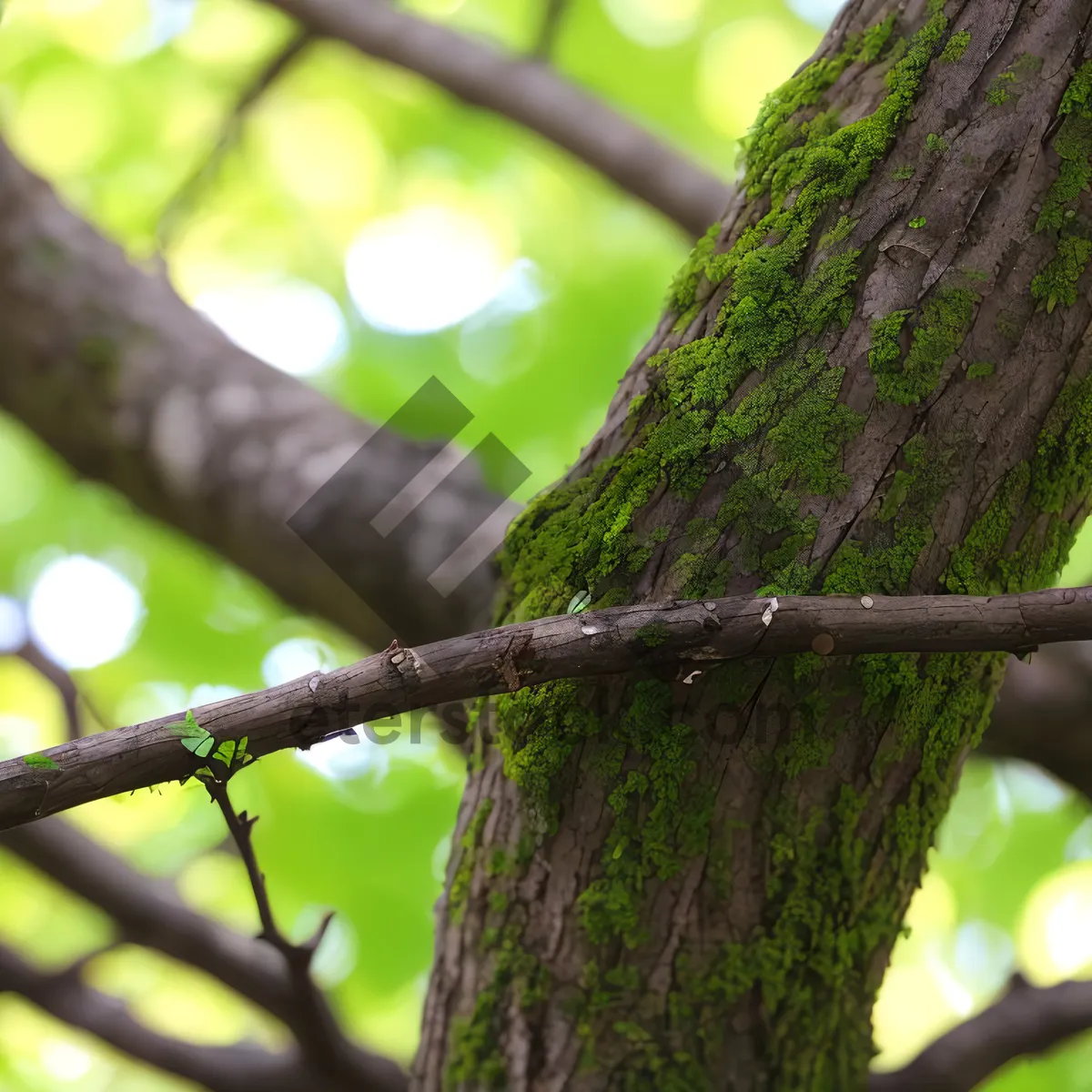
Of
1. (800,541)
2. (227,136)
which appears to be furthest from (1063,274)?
(227,136)

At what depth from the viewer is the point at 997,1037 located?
1.98 m

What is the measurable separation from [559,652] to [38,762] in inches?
21.3

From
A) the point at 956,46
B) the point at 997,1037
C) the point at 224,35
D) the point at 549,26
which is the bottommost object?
the point at 997,1037

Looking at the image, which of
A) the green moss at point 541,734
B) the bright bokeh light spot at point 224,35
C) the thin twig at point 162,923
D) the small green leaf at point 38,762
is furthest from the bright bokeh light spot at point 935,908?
the bright bokeh light spot at point 224,35

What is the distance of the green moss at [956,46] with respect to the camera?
1246mm

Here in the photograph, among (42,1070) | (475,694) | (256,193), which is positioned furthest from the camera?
(256,193)

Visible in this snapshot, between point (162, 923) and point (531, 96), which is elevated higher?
point (531, 96)

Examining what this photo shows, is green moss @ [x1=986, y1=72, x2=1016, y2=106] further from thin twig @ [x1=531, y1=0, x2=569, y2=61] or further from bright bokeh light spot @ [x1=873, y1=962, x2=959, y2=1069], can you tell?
bright bokeh light spot @ [x1=873, y1=962, x2=959, y2=1069]

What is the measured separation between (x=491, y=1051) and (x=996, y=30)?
167cm

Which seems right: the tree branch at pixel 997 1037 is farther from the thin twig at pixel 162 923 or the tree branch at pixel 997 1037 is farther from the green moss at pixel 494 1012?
the thin twig at pixel 162 923

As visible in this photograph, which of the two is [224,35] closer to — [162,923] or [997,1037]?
[162,923]

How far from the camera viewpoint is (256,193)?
5.33m

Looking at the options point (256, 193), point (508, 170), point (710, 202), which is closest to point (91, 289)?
point (710, 202)

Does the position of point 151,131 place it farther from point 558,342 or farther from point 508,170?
point 558,342
